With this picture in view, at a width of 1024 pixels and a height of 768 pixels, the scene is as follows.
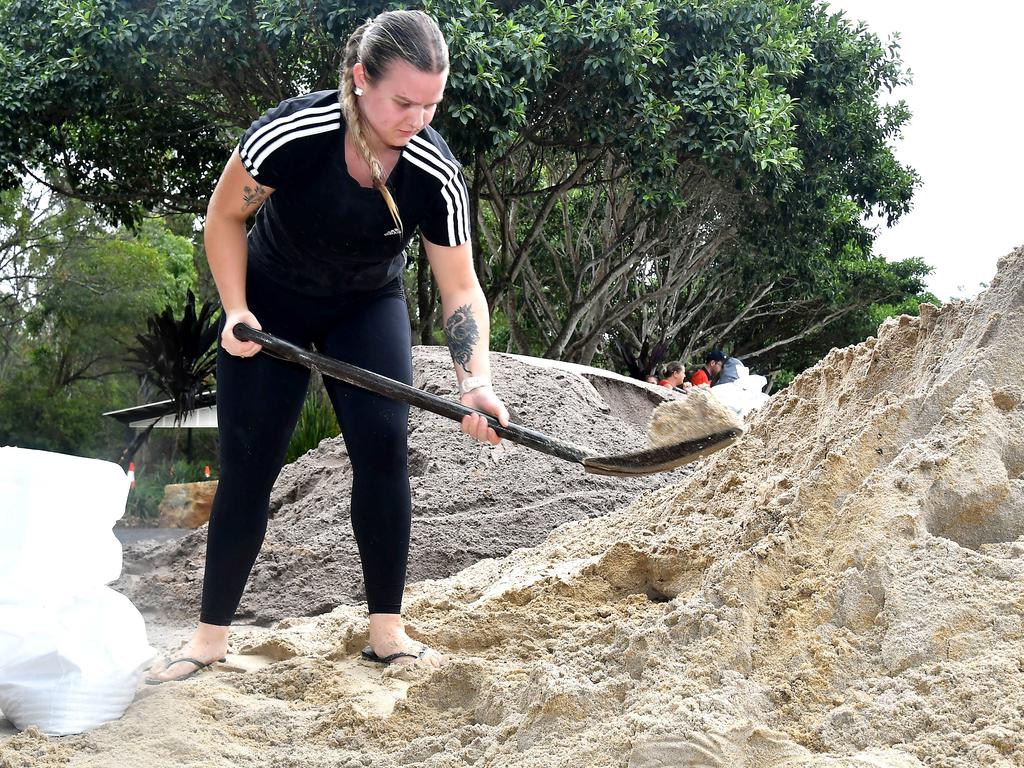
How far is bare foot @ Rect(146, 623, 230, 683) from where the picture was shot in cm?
243

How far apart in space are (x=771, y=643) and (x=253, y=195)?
1545 mm

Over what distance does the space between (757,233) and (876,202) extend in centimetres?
167

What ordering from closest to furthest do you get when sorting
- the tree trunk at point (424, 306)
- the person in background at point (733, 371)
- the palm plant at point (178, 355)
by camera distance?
A: the person in background at point (733, 371) → the tree trunk at point (424, 306) → the palm plant at point (178, 355)

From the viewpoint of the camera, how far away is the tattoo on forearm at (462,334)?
2.49 m

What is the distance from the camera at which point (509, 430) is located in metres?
2.27

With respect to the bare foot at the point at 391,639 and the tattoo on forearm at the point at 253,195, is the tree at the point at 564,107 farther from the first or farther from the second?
the bare foot at the point at 391,639

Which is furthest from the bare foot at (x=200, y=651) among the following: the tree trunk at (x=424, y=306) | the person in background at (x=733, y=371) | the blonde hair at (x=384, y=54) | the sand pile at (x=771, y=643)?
the tree trunk at (x=424, y=306)

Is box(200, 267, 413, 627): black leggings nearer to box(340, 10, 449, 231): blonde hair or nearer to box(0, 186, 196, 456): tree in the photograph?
box(340, 10, 449, 231): blonde hair

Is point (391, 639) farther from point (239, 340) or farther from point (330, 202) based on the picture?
point (330, 202)

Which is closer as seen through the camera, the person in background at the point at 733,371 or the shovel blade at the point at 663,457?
the shovel blade at the point at 663,457

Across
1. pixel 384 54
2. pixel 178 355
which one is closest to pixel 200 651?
pixel 384 54

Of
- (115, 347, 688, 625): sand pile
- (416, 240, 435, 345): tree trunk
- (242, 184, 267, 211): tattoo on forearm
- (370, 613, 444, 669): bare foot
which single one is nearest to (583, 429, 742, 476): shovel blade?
(370, 613, 444, 669): bare foot

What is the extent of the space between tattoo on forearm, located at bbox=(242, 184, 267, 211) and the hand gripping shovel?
0.30m

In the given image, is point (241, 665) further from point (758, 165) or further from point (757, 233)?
point (757, 233)
